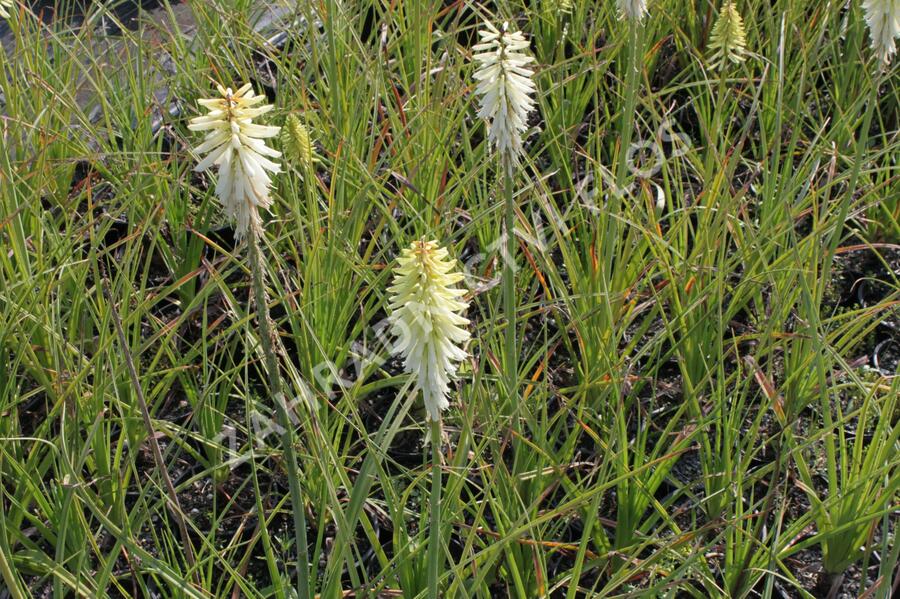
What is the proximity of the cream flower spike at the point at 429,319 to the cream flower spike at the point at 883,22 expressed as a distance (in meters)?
1.50

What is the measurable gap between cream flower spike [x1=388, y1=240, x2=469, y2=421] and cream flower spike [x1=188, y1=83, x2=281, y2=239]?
0.25 metres

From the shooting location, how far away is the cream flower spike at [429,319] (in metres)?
1.53

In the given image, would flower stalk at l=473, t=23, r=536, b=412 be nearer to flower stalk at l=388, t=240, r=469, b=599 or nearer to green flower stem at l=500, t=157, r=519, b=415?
green flower stem at l=500, t=157, r=519, b=415

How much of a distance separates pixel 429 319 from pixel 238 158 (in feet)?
1.32

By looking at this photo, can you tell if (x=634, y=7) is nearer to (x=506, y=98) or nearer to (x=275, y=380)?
(x=506, y=98)

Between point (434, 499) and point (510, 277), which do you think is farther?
Result: point (510, 277)

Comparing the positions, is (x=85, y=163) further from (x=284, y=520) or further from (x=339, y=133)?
(x=284, y=520)

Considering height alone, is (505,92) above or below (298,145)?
above

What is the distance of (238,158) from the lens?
151cm

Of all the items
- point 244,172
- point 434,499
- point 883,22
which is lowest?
point 434,499

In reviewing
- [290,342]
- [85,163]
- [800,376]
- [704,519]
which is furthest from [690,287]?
[85,163]

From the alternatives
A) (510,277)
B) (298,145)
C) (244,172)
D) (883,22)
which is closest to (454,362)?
(510,277)

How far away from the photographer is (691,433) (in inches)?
89.6

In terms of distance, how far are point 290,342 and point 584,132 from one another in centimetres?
166
